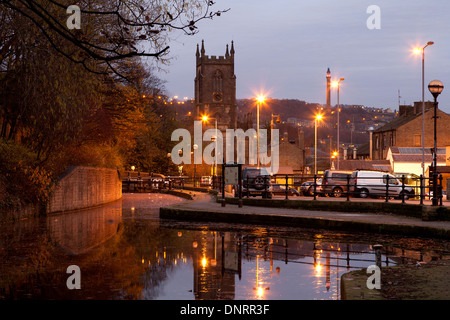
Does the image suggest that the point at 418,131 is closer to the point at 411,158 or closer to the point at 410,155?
the point at 410,155

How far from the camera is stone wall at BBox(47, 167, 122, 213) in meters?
25.8

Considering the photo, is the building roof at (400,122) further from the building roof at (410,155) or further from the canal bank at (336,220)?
the canal bank at (336,220)

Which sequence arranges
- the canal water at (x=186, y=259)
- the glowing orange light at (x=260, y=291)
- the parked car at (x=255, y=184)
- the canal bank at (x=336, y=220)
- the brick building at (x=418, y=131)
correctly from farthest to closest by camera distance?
the brick building at (x=418, y=131) < the parked car at (x=255, y=184) < the canal bank at (x=336, y=220) < the canal water at (x=186, y=259) < the glowing orange light at (x=260, y=291)

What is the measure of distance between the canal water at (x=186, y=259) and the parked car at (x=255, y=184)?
37.2 feet

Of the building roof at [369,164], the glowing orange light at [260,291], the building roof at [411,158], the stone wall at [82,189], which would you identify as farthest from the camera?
the building roof at [369,164]

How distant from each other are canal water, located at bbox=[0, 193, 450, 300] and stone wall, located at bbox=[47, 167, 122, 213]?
19.7 feet

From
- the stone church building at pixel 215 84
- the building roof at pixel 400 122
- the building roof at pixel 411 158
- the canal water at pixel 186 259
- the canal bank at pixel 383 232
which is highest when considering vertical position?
the stone church building at pixel 215 84

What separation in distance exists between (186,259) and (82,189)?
736 inches

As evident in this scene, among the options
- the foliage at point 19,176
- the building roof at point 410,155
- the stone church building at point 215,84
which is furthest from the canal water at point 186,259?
the stone church building at point 215,84

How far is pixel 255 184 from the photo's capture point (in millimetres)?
30281

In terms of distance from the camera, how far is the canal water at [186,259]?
27.7 ft

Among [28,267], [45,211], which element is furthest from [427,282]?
[45,211]
